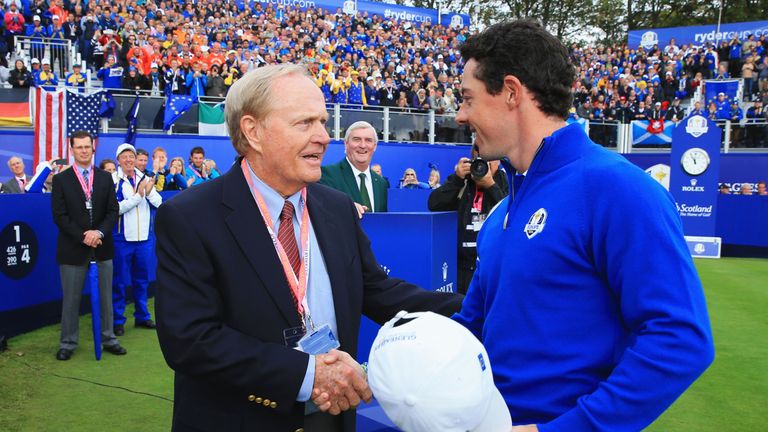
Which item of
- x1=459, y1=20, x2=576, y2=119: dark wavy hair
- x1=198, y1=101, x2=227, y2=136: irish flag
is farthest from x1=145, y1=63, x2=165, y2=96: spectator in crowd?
x1=459, y1=20, x2=576, y2=119: dark wavy hair

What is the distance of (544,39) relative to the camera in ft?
6.07

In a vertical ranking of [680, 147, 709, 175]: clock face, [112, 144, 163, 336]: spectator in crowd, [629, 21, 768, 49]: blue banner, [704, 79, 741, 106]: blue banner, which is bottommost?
[112, 144, 163, 336]: spectator in crowd

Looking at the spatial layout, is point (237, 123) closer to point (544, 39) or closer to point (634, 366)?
point (544, 39)

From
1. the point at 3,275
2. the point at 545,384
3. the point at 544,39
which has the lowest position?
the point at 3,275

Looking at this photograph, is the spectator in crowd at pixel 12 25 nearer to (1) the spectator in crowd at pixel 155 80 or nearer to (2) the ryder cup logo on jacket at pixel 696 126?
(1) the spectator in crowd at pixel 155 80

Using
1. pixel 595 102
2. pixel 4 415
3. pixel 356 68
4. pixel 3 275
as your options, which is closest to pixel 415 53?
pixel 356 68

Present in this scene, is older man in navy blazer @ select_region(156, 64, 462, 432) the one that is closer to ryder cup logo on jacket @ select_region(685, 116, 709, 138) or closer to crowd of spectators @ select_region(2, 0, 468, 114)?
crowd of spectators @ select_region(2, 0, 468, 114)

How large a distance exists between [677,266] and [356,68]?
2266cm

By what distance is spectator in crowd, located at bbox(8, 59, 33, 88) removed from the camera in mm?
13344

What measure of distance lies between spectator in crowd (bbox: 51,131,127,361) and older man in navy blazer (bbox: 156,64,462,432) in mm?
4984

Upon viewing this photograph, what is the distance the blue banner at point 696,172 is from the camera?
15328 millimetres

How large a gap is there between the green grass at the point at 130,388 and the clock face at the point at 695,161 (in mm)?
8161

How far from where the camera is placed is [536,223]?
173cm

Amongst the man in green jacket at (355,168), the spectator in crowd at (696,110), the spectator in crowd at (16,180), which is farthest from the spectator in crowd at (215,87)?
the spectator in crowd at (696,110)
